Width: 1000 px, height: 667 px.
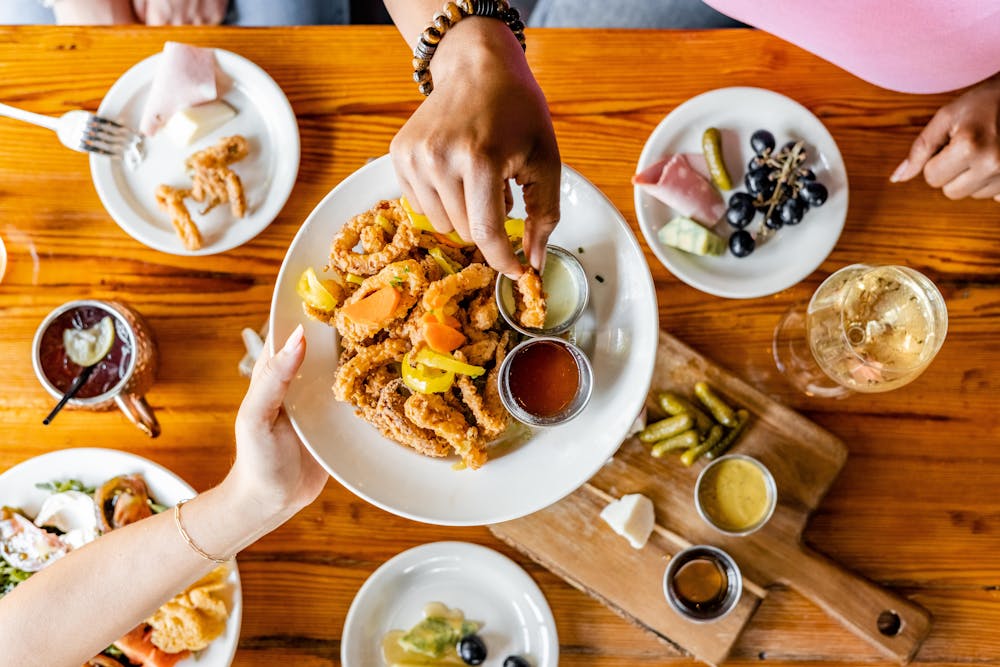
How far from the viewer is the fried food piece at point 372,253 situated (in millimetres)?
1801

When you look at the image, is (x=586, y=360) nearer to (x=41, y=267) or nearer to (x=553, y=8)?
(x=553, y=8)

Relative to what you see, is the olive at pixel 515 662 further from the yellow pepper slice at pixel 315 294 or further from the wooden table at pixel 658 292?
the yellow pepper slice at pixel 315 294

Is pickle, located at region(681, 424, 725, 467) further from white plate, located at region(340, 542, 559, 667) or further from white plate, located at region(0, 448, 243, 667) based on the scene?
white plate, located at region(0, 448, 243, 667)

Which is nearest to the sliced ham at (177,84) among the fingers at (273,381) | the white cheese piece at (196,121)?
the white cheese piece at (196,121)

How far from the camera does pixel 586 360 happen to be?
5.91 feet

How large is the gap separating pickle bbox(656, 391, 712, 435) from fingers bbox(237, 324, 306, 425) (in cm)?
99

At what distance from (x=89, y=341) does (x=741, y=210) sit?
1827 mm

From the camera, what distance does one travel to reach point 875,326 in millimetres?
1992

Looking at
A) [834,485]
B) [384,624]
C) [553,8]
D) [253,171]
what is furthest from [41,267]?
[834,485]

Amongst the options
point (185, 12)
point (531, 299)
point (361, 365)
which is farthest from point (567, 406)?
point (185, 12)

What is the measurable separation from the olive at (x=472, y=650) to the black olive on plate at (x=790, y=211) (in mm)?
1449

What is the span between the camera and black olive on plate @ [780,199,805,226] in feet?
6.66

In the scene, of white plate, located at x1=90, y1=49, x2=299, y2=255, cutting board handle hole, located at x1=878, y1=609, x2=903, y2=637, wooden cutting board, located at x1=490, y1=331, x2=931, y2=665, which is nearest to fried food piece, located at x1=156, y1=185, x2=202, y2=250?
white plate, located at x1=90, y1=49, x2=299, y2=255

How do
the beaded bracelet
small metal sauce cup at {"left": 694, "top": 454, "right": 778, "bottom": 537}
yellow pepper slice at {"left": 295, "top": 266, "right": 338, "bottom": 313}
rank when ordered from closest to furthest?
the beaded bracelet → yellow pepper slice at {"left": 295, "top": 266, "right": 338, "bottom": 313} → small metal sauce cup at {"left": 694, "top": 454, "right": 778, "bottom": 537}
